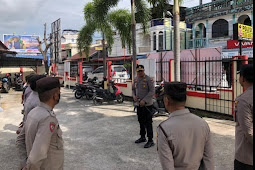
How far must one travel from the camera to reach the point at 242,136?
2.12 m

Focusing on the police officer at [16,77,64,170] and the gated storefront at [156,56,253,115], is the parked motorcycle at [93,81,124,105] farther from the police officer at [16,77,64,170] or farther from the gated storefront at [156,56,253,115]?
the police officer at [16,77,64,170]

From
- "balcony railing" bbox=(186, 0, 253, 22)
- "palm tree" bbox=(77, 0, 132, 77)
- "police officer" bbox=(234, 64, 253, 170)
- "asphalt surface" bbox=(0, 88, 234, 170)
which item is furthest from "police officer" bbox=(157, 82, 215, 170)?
"balcony railing" bbox=(186, 0, 253, 22)

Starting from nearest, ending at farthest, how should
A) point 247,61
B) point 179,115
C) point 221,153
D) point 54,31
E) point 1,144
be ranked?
point 179,115 → point 221,153 → point 1,144 → point 247,61 → point 54,31

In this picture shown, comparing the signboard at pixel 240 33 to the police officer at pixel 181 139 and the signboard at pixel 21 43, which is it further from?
the signboard at pixel 21 43

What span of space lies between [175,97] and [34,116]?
114 cm

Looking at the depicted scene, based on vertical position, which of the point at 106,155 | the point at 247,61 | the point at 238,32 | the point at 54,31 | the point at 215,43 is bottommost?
the point at 106,155

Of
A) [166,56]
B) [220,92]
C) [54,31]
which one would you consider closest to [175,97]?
[220,92]

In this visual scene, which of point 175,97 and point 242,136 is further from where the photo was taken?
point 242,136

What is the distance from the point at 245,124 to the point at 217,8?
1888 cm

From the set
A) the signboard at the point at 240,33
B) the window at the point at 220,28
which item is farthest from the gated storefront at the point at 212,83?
the window at the point at 220,28

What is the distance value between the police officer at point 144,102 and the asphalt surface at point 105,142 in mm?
287

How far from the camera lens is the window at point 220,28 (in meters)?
18.6

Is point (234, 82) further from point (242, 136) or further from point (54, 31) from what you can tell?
point (54, 31)

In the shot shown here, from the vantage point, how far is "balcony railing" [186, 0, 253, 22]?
1686 centimetres
